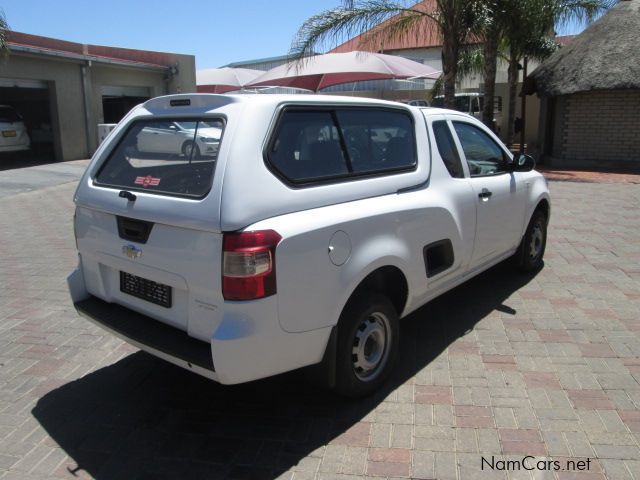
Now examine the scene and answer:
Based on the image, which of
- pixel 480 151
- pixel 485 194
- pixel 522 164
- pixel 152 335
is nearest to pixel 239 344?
pixel 152 335

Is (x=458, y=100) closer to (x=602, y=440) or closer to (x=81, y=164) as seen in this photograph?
(x=81, y=164)

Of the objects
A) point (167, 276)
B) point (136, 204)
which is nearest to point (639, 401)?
point (167, 276)

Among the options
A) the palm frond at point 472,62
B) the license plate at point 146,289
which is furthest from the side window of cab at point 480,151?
the palm frond at point 472,62

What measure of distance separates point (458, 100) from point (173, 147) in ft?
72.0

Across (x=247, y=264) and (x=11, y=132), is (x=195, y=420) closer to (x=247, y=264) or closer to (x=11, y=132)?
(x=247, y=264)

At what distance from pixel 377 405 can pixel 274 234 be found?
1.42 m

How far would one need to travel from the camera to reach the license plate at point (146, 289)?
3.04m

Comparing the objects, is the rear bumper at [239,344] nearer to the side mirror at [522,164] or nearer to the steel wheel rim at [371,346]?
the steel wheel rim at [371,346]

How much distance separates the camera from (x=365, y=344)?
11.3 ft

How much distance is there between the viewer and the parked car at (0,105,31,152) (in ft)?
→ 53.1

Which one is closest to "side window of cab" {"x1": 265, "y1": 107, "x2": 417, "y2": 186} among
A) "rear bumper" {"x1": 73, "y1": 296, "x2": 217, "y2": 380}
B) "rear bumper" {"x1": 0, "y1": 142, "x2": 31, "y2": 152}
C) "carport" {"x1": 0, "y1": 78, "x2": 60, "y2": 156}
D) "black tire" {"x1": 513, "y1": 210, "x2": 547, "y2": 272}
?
"rear bumper" {"x1": 73, "y1": 296, "x2": 217, "y2": 380}

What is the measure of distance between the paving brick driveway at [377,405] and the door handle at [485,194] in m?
1.06

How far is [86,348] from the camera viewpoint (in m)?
4.31

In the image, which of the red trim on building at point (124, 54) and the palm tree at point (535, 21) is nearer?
the palm tree at point (535, 21)
